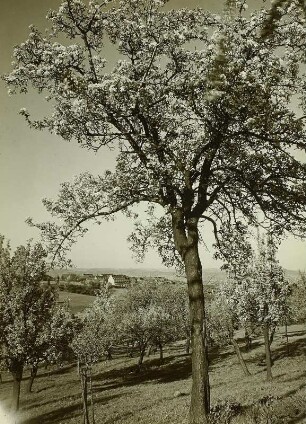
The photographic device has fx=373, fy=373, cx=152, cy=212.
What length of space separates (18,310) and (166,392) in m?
16.3

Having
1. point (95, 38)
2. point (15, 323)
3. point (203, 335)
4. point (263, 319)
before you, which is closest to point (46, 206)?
point (95, 38)

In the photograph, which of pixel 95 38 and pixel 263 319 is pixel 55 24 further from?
pixel 263 319

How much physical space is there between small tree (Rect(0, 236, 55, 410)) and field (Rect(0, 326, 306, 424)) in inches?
247

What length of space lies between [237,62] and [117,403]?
92.5 feet

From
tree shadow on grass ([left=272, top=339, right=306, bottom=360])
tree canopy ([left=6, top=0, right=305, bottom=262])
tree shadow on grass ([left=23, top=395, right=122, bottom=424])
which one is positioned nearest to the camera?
tree canopy ([left=6, top=0, right=305, bottom=262])

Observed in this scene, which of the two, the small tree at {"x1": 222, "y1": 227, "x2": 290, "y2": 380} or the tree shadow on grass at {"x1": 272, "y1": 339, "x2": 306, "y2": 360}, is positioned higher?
the small tree at {"x1": 222, "y1": 227, "x2": 290, "y2": 380}

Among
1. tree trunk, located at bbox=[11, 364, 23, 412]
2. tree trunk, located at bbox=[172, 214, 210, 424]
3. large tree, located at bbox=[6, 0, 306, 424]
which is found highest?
large tree, located at bbox=[6, 0, 306, 424]

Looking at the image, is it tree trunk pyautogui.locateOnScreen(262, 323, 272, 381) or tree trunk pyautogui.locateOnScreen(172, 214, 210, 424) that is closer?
tree trunk pyautogui.locateOnScreen(172, 214, 210, 424)

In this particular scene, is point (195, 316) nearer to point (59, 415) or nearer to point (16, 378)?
point (16, 378)

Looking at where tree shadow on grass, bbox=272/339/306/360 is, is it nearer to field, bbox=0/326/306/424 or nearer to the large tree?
field, bbox=0/326/306/424

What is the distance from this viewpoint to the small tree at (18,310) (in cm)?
2092

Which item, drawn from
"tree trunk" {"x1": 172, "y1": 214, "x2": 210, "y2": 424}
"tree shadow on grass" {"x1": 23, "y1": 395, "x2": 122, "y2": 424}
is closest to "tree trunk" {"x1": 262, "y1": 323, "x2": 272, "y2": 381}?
"tree shadow on grass" {"x1": 23, "y1": 395, "x2": 122, "y2": 424}

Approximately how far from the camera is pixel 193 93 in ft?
32.2

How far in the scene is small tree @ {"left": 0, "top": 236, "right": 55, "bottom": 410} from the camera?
20922mm
